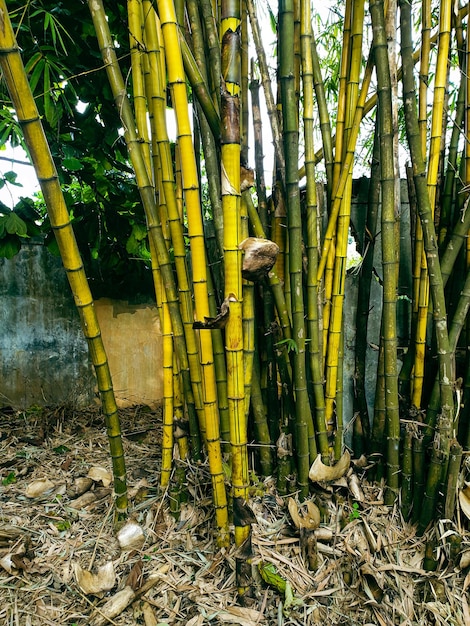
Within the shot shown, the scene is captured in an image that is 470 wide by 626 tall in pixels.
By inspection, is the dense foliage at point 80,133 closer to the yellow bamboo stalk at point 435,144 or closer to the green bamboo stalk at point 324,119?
the green bamboo stalk at point 324,119

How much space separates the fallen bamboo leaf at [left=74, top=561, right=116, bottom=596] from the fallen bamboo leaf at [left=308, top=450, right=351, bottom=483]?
644mm

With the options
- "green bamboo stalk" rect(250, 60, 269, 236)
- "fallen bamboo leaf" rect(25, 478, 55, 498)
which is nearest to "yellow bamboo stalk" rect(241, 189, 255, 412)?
"green bamboo stalk" rect(250, 60, 269, 236)

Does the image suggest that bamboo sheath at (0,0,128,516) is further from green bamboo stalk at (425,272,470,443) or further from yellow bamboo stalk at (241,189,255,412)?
green bamboo stalk at (425,272,470,443)

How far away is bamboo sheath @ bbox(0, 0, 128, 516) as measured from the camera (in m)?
0.92

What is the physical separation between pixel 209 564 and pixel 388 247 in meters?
1.08

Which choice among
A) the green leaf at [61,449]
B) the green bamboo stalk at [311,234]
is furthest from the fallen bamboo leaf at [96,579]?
the green leaf at [61,449]

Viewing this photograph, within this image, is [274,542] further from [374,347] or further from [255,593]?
[374,347]

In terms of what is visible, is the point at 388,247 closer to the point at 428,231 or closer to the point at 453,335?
the point at 428,231

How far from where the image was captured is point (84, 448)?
2.04 meters

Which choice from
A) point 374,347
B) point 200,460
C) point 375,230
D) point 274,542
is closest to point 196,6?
point 375,230

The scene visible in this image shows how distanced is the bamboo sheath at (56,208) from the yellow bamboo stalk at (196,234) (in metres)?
0.29

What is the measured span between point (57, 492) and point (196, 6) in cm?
169

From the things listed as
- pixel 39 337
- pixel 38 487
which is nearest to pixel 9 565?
pixel 38 487

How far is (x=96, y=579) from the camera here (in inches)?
47.5
